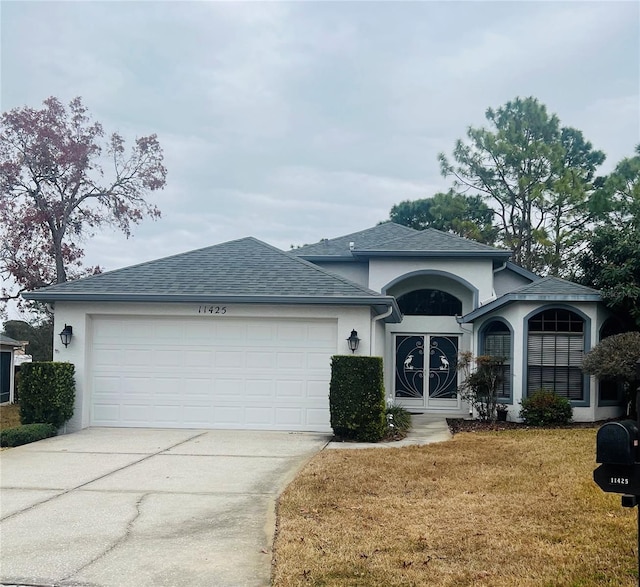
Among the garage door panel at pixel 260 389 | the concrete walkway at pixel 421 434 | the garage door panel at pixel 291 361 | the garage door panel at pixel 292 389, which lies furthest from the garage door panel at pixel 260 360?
the concrete walkway at pixel 421 434

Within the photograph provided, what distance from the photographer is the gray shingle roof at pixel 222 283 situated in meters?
12.9

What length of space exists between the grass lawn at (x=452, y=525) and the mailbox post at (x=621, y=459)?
1846mm

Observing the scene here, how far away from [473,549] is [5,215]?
2259 cm

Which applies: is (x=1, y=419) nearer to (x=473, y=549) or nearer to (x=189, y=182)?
(x=189, y=182)

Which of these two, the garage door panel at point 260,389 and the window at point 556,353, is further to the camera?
the window at point 556,353

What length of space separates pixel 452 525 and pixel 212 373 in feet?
25.5

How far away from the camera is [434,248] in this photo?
56.7 feet

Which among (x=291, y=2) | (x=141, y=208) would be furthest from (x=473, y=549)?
(x=141, y=208)

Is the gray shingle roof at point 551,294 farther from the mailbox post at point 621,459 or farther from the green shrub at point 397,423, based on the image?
the mailbox post at point 621,459

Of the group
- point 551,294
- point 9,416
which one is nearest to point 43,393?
point 9,416

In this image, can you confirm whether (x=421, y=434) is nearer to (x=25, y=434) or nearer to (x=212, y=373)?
(x=212, y=373)

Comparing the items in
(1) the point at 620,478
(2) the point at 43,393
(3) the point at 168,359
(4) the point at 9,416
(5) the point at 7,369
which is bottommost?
(4) the point at 9,416

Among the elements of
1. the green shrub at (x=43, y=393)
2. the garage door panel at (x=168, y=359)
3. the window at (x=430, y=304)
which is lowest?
the green shrub at (x=43, y=393)

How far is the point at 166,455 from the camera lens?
10.1 m
